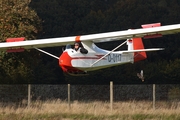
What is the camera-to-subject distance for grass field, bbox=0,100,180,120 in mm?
19875

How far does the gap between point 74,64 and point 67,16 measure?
5486 cm

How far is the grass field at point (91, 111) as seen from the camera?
65.2ft

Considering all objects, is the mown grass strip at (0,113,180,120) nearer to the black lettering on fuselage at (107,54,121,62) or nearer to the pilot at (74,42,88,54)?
the pilot at (74,42,88,54)

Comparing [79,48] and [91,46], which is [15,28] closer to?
[91,46]

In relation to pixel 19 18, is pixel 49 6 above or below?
above

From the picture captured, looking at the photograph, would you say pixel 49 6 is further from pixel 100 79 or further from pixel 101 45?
pixel 100 79

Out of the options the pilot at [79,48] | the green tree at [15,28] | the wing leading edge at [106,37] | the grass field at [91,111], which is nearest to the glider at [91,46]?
the wing leading edge at [106,37]

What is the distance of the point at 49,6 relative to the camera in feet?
256

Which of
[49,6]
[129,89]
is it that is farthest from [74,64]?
[49,6]

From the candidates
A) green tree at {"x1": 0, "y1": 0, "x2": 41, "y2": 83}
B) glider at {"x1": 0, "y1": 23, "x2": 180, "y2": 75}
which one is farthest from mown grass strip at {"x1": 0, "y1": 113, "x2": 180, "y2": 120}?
green tree at {"x1": 0, "y1": 0, "x2": 41, "y2": 83}

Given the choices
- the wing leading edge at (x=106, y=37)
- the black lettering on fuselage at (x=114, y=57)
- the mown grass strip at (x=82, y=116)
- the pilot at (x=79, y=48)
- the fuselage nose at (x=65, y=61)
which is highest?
the wing leading edge at (x=106, y=37)

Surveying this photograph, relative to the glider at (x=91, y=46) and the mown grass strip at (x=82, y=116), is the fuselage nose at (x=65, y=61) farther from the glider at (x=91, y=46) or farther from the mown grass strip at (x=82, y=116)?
the mown grass strip at (x=82, y=116)

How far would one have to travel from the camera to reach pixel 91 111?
21078 mm

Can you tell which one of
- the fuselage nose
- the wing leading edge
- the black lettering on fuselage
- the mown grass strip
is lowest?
the mown grass strip
